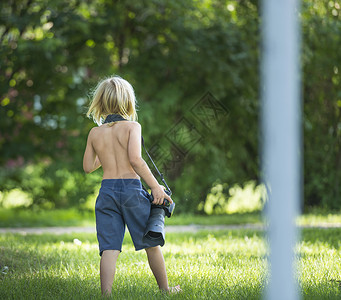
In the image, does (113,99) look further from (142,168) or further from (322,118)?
(322,118)

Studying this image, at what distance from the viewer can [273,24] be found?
1.69 m

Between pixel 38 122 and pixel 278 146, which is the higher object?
pixel 38 122

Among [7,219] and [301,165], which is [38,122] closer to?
[7,219]

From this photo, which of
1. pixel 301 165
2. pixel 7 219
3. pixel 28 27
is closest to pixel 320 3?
pixel 301 165

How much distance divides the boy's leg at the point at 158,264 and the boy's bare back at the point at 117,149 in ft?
1.53

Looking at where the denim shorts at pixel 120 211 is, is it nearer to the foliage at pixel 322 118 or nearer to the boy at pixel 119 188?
the boy at pixel 119 188

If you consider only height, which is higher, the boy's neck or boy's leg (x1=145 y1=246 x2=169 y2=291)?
the boy's neck

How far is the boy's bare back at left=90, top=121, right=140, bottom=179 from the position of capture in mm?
3133

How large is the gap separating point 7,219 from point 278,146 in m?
7.62

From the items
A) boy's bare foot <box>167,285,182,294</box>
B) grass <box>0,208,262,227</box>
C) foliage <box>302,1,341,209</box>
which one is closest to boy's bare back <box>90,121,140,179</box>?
boy's bare foot <box>167,285,182,294</box>

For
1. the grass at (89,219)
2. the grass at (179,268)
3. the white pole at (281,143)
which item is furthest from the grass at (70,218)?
the white pole at (281,143)

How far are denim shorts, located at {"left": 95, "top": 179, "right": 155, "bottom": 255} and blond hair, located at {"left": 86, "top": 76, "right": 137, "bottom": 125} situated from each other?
471 mm

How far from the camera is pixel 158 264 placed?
313cm

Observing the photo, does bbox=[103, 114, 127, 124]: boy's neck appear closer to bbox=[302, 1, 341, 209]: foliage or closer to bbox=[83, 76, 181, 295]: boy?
bbox=[83, 76, 181, 295]: boy
